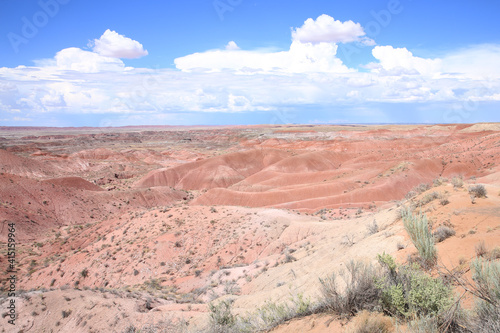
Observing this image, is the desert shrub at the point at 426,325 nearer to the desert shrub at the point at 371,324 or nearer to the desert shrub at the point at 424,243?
the desert shrub at the point at 371,324

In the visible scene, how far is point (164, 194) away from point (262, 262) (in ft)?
115

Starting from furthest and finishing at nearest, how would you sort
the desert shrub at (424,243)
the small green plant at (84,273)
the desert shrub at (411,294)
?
1. the small green plant at (84,273)
2. the desert shrub at (424,243)
3. the desert shrub at (411,294)

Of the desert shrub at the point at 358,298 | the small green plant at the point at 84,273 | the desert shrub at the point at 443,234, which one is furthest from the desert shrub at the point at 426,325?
the small green plant at the point at 84,273

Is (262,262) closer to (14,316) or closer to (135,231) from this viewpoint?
(14,316)

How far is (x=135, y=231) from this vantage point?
75.0 feet

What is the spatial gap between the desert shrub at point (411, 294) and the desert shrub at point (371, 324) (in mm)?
200

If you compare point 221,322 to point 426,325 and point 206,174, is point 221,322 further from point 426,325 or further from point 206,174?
point 206,174

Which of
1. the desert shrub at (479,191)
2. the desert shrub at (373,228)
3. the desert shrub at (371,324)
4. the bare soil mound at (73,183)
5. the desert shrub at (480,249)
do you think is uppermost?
the desert shrub at (479,191)

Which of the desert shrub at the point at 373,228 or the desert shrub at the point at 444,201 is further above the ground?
the desert shrub at the point at 444,201

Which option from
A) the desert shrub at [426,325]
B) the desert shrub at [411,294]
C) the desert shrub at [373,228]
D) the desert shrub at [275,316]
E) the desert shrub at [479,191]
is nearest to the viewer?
the desert shrub at [426,325]

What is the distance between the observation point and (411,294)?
189 inches

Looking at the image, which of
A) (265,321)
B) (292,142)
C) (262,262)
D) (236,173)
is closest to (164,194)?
(236,173)

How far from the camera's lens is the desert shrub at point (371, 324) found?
14.9ft

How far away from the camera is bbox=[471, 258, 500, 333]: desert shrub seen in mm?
3848
